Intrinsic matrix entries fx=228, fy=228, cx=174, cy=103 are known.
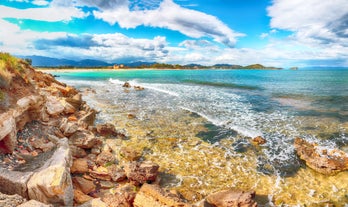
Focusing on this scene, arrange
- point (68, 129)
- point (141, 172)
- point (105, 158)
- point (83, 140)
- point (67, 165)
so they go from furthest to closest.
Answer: point (68, 129), point (83, 140), point (105, 158), point (141, 172), point (67, 165)

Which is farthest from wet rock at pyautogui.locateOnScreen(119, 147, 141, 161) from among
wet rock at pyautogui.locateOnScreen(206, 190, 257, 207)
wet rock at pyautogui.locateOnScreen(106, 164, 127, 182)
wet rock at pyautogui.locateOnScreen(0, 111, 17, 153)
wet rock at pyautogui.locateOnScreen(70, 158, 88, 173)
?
wet rock at pyautogui.locateOnScreen(0, 111, 17, 153)

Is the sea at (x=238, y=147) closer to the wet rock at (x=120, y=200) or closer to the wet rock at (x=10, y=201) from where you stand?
the wet rock at (x=120, y=200)

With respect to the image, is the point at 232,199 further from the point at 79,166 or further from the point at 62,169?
the point at 79,166

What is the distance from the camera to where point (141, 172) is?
A: 10500mm

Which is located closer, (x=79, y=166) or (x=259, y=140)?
(x=79, y=166)

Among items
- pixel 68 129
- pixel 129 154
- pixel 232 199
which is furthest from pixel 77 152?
pixel 232 199

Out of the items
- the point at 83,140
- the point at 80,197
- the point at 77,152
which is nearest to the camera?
the point at 80,197

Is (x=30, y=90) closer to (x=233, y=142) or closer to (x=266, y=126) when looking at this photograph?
(x=233, y=142)

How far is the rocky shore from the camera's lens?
729 centimetres

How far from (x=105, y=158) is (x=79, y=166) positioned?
180 cm

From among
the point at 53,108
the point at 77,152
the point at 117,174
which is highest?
the point at 53,108

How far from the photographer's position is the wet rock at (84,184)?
371 inches

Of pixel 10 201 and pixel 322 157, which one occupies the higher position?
pixel 10 201

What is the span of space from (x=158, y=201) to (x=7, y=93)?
883 cm
